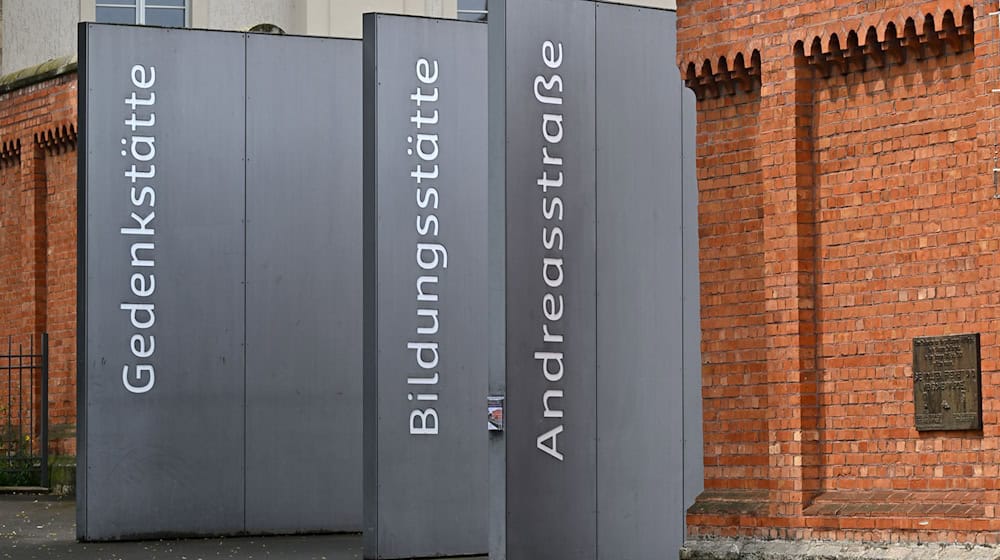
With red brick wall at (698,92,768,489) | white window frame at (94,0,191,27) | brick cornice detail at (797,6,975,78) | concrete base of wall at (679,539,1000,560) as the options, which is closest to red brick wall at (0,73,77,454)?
white window frame at (94,0,191,27)

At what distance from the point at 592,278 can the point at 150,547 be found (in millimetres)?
5978

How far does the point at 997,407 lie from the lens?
1262cm

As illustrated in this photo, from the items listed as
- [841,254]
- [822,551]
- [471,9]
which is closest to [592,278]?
[841,254]

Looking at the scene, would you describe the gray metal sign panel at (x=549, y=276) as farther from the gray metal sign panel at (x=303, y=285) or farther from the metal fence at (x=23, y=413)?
the metal fence at (x=23, y=413)

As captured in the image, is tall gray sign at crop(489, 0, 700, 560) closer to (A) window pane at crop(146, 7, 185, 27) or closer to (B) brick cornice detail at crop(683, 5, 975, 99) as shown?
(B) brick cornice detail at crop(683, 5, 975, 99)

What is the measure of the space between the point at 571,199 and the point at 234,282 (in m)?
5.76

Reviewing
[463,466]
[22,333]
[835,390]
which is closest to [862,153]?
[835,390]

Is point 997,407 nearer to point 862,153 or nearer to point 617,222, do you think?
point 862,153

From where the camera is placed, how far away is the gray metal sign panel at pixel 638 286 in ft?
52.7

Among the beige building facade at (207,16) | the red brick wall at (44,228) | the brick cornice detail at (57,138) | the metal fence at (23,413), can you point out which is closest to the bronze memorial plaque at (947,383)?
the red brick wall at (44,228)

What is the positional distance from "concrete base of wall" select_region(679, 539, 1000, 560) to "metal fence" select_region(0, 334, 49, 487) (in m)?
12.3

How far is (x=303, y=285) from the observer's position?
20.7m

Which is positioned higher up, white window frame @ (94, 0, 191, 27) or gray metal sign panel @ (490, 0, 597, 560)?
white window frame @ (94, 0, 191, 27)

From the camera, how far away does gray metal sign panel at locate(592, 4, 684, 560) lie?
16.1m
